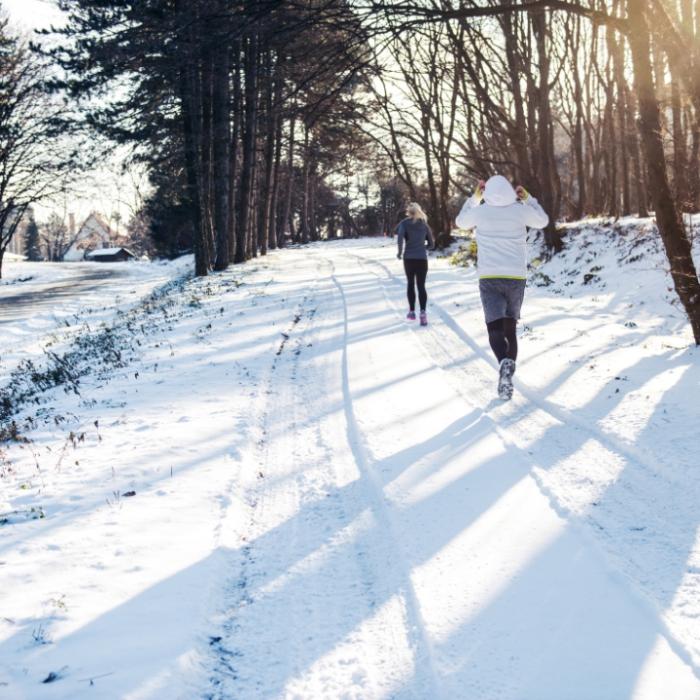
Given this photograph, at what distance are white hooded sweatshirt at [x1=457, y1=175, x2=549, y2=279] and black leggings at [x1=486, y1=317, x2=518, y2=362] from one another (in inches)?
18.7

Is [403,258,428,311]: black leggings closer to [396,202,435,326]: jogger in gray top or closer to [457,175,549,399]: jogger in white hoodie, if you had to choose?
[396,202,435,326]: jogger in gray top

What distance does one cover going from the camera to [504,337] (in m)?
6.52

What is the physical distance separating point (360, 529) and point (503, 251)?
370cm

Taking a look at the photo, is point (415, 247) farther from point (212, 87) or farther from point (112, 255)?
point (112, 255)

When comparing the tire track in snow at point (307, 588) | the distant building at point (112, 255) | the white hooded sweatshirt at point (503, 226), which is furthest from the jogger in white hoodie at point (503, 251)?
the distant building at point (112, 255)

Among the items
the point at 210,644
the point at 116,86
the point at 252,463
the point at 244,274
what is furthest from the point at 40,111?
the point at 210,644

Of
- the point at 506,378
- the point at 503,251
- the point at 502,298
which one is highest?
the point at 503,251

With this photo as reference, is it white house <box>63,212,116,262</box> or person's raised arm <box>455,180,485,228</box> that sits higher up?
white house <box>63,212,116,262</box>

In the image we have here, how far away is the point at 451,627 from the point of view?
2.87 meters

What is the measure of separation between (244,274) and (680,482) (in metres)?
17.3

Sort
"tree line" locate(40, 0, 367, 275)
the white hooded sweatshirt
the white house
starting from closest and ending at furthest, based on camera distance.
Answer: "tree line" locate(40, 0, 367, 275)
the white hooded sweatshirt
the white house

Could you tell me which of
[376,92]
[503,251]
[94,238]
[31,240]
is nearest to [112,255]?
[31,240]

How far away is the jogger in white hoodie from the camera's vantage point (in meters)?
6.43

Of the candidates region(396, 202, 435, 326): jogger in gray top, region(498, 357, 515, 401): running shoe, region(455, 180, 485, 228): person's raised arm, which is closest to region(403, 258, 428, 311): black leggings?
region(396, 202, 435, 326): jogger in gray top
